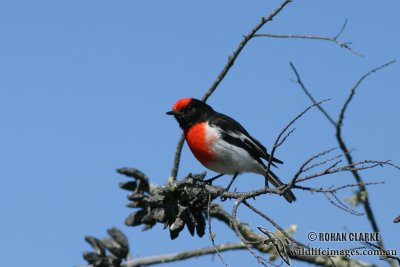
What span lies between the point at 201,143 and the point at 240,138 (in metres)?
0.43

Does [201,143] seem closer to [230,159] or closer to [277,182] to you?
[230,159]

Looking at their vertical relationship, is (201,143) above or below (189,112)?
below

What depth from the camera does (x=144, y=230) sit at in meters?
5.68

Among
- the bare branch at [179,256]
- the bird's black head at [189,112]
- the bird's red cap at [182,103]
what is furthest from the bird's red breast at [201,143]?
the bare branch at [179,256]

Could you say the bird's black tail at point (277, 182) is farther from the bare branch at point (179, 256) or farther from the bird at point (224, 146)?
the bare branch at point (179, 256)

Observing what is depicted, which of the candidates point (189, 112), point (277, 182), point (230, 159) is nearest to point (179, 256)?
point (230, 159)

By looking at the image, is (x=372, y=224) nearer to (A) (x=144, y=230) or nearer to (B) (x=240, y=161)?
(B) (x=240, y=161)

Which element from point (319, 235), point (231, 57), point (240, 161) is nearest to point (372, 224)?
point (319, 235)

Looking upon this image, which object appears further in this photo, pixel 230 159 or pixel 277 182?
pixel 277 182

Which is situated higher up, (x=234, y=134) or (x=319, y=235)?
(x=234, y=134)

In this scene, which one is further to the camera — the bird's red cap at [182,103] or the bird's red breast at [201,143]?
the bird's red cap at [182,103]

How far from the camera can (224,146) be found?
7.30m

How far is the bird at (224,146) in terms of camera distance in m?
7.30

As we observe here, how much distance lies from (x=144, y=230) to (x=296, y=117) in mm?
1983
